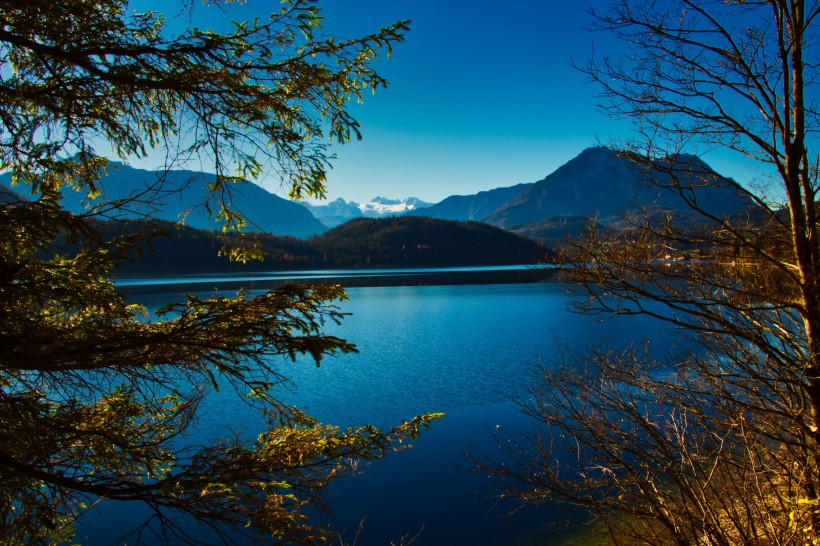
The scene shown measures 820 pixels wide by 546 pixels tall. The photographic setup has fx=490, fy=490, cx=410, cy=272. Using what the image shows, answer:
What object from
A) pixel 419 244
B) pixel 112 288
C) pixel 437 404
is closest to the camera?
pixel 112 288

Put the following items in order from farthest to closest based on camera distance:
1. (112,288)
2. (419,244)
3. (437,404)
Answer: (419,244)
(437,404)
(112,288)

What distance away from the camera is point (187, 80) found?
342 cm

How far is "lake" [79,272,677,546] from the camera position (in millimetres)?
9539

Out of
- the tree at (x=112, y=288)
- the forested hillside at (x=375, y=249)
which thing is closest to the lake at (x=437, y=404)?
the tree at (x=112, y=288)

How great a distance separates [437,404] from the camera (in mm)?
15836

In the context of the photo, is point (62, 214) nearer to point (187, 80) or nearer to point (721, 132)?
point (187, 80)

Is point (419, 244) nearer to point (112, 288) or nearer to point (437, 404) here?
point (437, 404)

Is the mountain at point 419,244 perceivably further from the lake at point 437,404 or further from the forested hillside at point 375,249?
the lake at point 437,404

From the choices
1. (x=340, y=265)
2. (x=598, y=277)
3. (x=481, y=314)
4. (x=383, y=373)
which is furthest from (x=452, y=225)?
(x=598, y=277)

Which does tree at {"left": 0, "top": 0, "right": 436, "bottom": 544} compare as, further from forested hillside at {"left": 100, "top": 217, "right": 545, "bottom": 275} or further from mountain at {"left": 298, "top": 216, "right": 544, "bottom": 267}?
mountain at {"left": 298, "top": 216, "right": 544, "bottom": 267}

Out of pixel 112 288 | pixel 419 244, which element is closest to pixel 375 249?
pixel 419 244

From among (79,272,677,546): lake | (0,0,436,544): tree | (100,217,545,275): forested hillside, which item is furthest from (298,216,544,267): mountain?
(0,0,436,544): tree

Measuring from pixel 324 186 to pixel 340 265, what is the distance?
461 feet

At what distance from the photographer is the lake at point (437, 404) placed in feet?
31.3
